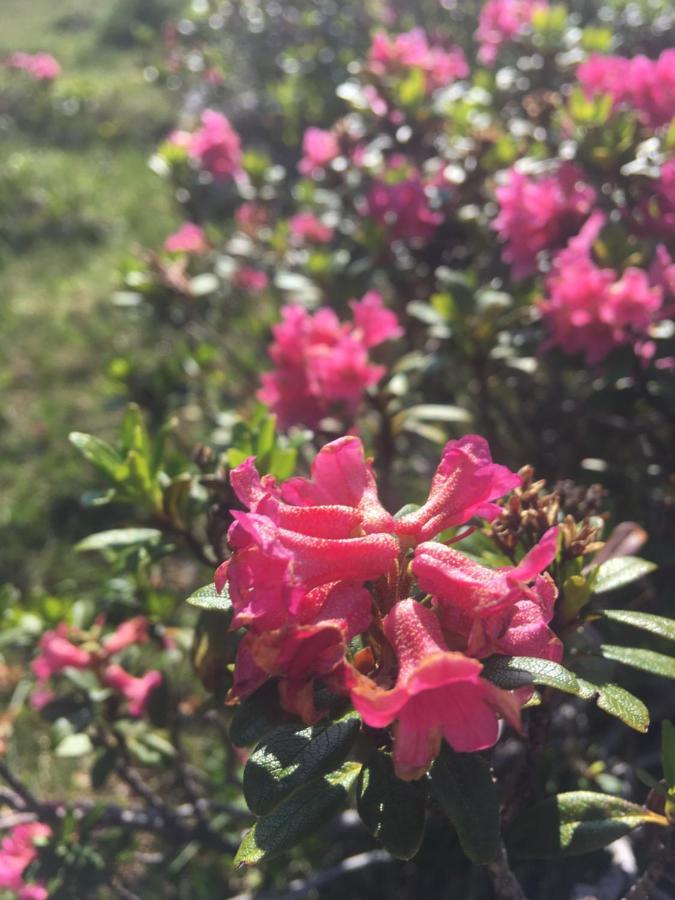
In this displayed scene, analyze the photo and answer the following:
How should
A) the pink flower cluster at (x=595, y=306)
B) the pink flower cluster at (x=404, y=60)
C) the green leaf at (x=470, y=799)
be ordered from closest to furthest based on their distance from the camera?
the green leaf at (x=470, y=799) < the pink flower cluster at (x=595, y=306) < the pink flower cluster at (x=404, y=60)

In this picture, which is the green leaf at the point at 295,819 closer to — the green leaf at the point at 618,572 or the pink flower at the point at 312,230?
the green leaf at the point at 618,572

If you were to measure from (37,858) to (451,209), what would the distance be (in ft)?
6.86

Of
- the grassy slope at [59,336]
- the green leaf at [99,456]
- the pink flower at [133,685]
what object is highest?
the green leaf at [99,456]

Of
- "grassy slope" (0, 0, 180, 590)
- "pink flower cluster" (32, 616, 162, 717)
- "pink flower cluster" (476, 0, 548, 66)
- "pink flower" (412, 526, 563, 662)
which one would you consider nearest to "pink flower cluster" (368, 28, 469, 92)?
"pink flower cluster" (476, 0, 548, 66)

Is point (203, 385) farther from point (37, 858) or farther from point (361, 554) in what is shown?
point (361, 554)

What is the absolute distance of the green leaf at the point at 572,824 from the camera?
99cm

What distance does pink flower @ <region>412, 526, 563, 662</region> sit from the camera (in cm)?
73

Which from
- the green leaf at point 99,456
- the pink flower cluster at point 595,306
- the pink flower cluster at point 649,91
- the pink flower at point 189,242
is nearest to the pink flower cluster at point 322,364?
the pink flower cluster at point 595,306

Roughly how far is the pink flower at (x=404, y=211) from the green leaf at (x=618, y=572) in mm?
1491

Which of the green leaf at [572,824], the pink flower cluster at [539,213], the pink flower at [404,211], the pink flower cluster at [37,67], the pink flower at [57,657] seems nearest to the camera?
the green leaf at [572,824]

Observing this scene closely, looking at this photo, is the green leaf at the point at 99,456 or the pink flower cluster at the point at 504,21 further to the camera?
the pink flower cluster at the point at 504,21

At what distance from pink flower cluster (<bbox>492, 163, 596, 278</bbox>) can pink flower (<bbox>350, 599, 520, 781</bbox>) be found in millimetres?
1487

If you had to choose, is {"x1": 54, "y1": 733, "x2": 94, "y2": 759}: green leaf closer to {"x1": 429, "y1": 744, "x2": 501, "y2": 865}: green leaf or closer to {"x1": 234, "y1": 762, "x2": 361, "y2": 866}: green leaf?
{"x1": 234, "y1": 762, "x2": 361, "y2": 866}: green leaf

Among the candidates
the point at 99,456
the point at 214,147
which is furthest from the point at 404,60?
the point at 99,456
